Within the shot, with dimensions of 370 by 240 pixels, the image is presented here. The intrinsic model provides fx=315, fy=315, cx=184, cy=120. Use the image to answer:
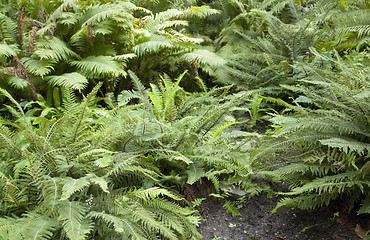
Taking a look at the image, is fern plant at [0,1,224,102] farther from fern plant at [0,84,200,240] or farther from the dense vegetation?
fern plant at [0,84,200,240]

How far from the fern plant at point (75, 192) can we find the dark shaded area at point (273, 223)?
24 cm

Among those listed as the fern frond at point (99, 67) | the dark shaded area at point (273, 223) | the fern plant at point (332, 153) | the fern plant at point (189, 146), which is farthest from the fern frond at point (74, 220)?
the fern frond at point (99, 67)

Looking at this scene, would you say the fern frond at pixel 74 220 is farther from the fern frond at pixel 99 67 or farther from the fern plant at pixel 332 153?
the fern frond at pixel 99 67

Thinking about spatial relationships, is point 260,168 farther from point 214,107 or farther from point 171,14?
point 171,14

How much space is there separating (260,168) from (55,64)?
267 cm

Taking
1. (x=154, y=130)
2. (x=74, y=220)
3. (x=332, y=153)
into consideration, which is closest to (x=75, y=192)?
(x=74, y=220)

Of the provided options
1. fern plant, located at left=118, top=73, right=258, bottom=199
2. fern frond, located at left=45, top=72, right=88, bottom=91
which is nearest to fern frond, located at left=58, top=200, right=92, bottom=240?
fern plant, located at left=118, top=73, right=258, bottom=199

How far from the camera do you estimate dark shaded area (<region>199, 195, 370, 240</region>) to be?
2.19 meters

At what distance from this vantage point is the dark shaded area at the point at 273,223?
2.19 metres

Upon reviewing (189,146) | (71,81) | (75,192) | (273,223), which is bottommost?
(273,223)

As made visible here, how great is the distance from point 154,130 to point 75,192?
77cm

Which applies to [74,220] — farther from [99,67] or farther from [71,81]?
[99,67]

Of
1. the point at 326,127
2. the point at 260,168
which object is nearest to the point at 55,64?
the point at 260,168

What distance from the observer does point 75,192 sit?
6.50 ft
